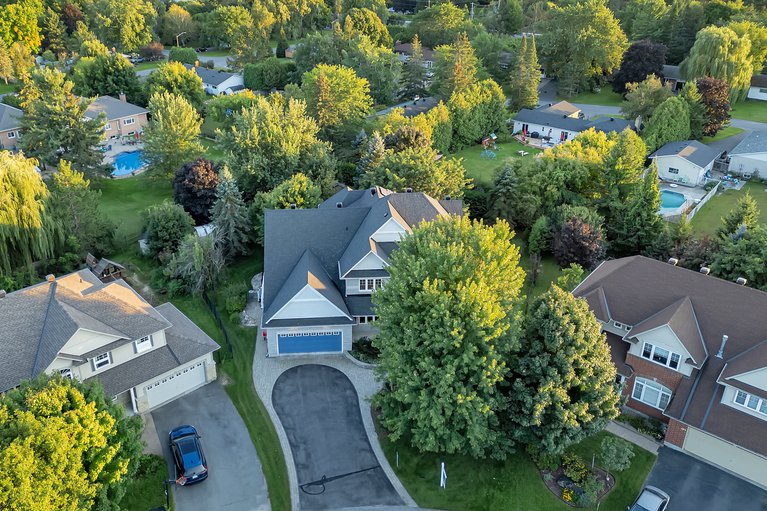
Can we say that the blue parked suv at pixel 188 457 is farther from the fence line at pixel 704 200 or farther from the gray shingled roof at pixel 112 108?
the gray shingled roof at pixel 112 108

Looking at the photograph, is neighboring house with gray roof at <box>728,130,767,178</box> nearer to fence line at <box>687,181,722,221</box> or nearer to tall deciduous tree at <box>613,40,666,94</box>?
fence line at <box>687,181,722,221</box>

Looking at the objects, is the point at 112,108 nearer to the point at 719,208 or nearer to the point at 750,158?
the point at 719,208

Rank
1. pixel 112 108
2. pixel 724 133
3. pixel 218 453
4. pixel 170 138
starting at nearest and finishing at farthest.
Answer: pixel 218 453
pixel 170 138
pixel 724 133
pixel 112 108

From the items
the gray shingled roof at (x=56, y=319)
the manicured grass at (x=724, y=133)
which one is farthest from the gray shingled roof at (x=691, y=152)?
the gray shingled roof at (x=56, y=319)

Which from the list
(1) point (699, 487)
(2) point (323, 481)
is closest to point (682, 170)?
(1) point (699, 487)

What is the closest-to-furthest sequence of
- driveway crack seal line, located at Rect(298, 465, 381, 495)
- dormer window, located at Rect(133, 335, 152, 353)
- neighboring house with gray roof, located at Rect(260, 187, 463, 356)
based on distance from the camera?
driveway crack seal line, located at Rect(298, 465, 381, 495), dormer window, located at Rect(133, 335, 152, 353), neighboring house with gray roof, located at Rect(260, 187, 463, 356)

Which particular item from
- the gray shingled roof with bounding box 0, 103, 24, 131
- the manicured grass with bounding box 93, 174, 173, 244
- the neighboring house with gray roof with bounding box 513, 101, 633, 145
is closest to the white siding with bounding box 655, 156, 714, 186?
the neighboring house with gray roof with bounding box 513, 101, 633, 145
